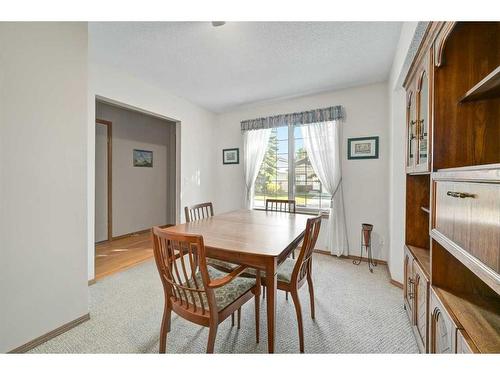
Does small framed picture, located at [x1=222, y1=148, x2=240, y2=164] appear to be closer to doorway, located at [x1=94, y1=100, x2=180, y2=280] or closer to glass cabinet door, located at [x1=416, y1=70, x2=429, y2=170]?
doorway, located at [x1=94, y1=100, x2=180, y2=280]

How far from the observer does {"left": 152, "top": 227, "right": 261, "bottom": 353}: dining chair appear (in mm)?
1180

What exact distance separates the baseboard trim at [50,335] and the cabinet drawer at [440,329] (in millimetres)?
2383

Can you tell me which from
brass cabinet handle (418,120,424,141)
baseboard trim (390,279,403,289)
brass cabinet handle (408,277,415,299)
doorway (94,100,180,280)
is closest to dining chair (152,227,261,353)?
brass cabinet handle (408,277,415,299)

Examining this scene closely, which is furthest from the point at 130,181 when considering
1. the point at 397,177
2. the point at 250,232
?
the point at 397,177

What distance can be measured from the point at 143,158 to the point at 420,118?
14.8ft

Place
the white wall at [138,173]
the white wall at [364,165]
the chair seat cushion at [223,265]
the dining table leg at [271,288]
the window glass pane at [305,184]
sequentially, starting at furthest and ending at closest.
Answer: the white wall at [138,173]
the window glass pane at [305,184]
the white wall at [364,165]
the chair seat cushion at [223,265]
the dining table leg at [271,288]

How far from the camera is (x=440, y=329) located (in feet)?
3.71

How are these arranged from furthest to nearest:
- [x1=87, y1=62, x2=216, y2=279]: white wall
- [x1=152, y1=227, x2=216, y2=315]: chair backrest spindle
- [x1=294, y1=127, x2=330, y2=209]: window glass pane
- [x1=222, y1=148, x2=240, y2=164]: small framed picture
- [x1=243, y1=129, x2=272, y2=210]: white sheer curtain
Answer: [x1=222, y1=148, x2=240, y2=164]: small framed picture → [x1=243, y1=129, x2=272, y2=210]: white sheer curtain → [x1=294, y1=127, x2=330, y2=209]: window glass pane → [x1=87, y1=62, x2=216, y2=279]: white wall → [x1=152, y1=227, x2=216, y2=315]: chair backrest spindle

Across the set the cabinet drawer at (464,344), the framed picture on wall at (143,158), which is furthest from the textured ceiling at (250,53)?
the cabinet drawer at (464,344)

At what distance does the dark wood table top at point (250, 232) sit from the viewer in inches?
57.6

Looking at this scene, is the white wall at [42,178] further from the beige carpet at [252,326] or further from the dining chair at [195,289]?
the dining chair at [195,289]

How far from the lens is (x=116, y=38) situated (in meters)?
2.17

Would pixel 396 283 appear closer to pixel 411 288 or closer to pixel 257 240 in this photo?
pixel 411 288

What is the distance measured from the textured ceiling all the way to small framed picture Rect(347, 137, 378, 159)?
76 centimetres
